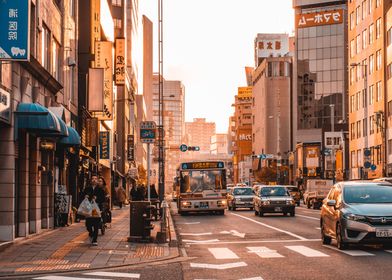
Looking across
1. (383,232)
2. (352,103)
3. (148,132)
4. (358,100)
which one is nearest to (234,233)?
(148,132)

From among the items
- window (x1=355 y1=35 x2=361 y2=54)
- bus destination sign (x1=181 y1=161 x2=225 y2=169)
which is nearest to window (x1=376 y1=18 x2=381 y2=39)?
window (x1=355 y1=35 x2=361 y2=54)

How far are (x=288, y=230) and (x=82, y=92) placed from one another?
54.8 ft

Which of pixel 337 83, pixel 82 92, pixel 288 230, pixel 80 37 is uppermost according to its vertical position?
pixel 337 83

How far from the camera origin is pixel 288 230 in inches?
1060

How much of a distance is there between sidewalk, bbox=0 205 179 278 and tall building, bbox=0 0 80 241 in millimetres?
1256

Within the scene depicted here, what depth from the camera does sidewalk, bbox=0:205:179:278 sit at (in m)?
14.6

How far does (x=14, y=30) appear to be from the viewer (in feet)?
56.4

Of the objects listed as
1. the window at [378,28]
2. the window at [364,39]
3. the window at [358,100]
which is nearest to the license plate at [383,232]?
the window at [378,28]

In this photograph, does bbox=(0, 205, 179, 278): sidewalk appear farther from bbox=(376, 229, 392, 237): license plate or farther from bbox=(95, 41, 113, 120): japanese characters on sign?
bbox=(95, 41, 113, 120): japanese characters on sign

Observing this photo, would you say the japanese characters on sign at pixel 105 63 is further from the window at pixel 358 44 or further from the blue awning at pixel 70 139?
the window at pixel 358 44

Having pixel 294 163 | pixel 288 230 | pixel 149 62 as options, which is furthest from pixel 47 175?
pixel 149 62

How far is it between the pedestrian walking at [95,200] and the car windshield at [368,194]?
6.12 m

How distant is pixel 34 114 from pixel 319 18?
129m

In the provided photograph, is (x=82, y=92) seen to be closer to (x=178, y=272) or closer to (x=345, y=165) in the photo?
(x=178, y=272)
